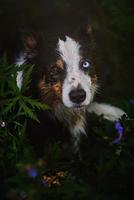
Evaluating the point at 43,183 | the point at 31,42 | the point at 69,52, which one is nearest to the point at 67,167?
the point at 43,183

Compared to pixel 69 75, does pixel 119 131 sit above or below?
below

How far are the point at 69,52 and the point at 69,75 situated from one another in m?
0.21

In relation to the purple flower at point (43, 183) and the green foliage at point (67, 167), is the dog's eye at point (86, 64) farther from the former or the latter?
the purple flower at point (43, 183)

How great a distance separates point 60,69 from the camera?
161 inches

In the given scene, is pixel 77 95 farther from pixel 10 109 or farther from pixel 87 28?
pixel 87 28

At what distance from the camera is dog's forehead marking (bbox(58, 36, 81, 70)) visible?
4.08 meters

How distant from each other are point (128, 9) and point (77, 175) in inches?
88.8

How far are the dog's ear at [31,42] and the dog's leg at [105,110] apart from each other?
79 centimetres

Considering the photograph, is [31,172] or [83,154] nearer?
[31,172]

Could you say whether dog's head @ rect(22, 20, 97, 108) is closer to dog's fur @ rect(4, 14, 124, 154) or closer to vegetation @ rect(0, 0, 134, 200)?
dog's fur @ rect(4, 14, 124, 154)

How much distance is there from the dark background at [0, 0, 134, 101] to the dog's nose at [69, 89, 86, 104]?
54 cm

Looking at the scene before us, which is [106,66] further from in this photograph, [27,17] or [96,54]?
[27,17]

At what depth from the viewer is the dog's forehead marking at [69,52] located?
4.08 metres

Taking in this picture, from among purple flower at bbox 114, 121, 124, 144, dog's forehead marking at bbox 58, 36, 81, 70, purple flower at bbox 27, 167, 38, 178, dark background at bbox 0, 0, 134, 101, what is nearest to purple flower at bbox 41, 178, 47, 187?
purple flower at bbox 27, 167, 38, 178
